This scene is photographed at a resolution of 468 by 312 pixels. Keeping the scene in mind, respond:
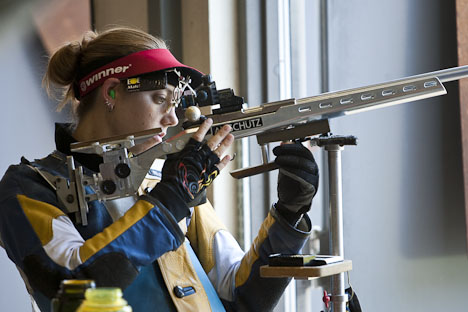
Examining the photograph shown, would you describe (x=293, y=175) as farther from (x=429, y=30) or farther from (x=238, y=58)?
(x=238, y=58)

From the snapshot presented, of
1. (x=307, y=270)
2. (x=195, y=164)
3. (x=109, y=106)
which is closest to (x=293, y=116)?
(x=195, y=164)

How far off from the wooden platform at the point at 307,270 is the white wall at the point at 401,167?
87 centimetres

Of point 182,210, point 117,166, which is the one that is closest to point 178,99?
point 117,166

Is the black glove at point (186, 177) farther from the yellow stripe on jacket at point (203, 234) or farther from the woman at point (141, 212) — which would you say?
the yellow stripe on jacket at point (203, 234)

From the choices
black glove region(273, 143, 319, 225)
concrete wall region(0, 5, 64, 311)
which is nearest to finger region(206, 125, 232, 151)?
black glove region(273, 143, 319, 225)

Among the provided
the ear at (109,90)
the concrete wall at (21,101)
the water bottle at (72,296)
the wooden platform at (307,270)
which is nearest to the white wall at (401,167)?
the wooden platform at (307,270)

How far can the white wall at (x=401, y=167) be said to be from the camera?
7.47ft

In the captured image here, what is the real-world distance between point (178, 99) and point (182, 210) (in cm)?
35

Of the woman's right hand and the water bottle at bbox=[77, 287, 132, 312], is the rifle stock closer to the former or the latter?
the woman's right hand

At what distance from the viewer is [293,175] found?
1624 mm

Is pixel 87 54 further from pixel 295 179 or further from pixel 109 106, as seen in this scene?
pixel 295 179

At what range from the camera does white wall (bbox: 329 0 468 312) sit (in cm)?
228

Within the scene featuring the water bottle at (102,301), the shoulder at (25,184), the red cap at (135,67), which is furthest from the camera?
the red cap at (135,67)

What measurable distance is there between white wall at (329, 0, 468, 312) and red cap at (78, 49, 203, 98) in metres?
0.98
